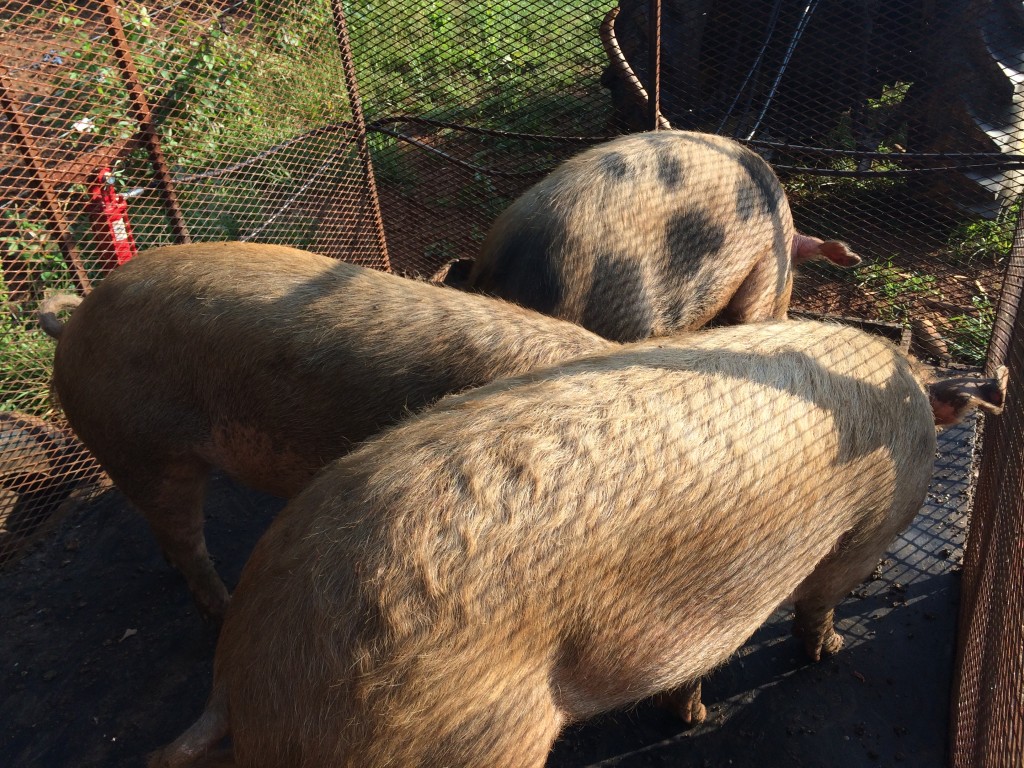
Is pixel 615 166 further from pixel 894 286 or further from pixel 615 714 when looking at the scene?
pixel 894 286

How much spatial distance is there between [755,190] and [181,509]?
11.0ft

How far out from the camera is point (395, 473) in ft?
5.90

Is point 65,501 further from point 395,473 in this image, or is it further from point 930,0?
point 930,0

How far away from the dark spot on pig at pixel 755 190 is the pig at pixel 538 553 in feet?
6.77

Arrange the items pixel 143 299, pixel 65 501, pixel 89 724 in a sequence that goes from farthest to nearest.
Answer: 1. pixel 65 501
2. pixel 89 724
3. pixel 143 299

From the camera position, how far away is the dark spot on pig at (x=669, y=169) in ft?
13.1

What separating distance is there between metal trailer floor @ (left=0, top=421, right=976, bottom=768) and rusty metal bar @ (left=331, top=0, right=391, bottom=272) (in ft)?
8.59

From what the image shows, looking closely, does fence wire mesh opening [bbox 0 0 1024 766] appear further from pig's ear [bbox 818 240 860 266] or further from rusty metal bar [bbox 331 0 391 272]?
pig's ear [bbox 818 240 860 266]

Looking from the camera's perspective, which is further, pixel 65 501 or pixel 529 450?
pixel 65 501

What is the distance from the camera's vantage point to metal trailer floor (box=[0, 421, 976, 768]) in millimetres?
2824

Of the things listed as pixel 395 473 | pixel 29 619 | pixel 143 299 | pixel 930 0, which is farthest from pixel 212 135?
pixel 930 0

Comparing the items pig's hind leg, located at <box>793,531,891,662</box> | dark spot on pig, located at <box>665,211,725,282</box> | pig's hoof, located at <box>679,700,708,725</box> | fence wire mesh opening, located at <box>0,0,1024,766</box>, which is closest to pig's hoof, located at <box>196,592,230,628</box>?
fence wire mesh opening, located at <box>0,0,1024,766</box>

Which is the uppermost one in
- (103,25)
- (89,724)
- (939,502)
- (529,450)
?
(103,25)

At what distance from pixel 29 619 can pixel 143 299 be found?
173cm
